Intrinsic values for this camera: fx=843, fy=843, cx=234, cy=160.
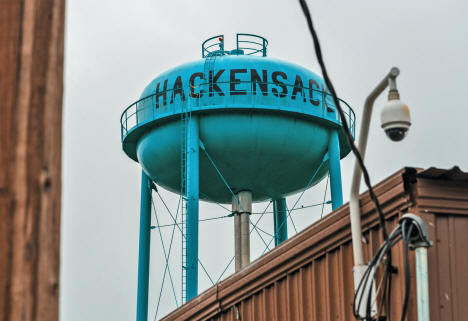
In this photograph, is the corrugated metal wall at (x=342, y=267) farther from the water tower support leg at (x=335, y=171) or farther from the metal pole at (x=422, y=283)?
the water tower support leg at (x=335, y=171)

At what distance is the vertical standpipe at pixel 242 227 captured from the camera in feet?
79.5

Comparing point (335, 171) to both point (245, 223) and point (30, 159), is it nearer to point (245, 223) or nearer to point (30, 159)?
point (245, 223)

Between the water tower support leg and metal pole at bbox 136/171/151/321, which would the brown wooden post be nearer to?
the water tower support leg

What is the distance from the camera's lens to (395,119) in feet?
20.3

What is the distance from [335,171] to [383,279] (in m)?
15.9

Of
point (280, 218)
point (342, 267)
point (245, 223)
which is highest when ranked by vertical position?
point (280, 218)

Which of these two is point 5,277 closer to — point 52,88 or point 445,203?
point 52,88

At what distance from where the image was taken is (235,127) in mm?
21891

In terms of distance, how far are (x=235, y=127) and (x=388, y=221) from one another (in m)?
14.3

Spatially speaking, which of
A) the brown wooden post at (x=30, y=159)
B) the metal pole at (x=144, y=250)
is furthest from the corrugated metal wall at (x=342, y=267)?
the metal pole at (x=144, y=250)

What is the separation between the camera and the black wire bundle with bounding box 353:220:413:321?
22.6ft

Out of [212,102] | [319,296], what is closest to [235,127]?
[212,102]

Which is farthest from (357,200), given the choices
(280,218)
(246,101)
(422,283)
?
(280,218)

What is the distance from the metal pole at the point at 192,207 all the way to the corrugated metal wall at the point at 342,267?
10.0 meters
